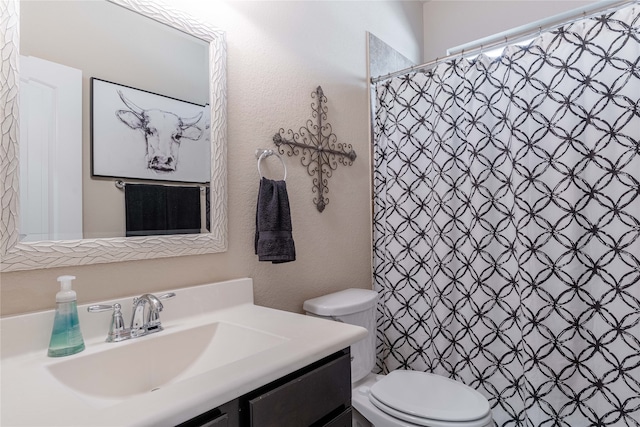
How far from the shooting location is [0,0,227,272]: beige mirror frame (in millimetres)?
862

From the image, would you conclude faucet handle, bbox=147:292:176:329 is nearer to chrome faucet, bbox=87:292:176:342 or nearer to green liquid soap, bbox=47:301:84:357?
chrome faucet, bbox=87:292:176:342

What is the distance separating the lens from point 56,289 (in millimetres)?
930

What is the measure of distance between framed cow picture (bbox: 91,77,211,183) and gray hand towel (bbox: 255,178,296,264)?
219mm

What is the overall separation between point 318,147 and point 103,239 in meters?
0.99

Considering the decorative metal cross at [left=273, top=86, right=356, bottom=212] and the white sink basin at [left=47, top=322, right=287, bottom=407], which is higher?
the decorative metal cross at [left=273, top=86, right=356, bottom=212]

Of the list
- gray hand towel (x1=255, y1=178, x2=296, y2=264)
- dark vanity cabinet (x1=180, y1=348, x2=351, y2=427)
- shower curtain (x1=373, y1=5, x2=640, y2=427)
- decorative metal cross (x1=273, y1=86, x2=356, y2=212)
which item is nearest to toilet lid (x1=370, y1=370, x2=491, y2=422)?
shower curtain (x1=373, y1=5, x2=640, y2=427)

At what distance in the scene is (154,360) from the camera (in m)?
0.95

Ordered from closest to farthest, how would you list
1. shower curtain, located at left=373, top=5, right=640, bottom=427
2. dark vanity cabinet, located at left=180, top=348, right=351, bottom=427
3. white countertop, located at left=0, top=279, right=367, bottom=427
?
white countertop, located at left=0, top=279, right=367, bottom=427, dark vanity cabinet, located at left=180, top=348, right=351, bottom=427, shower curtain, located at left=373, top=5, right=640, bottom=427

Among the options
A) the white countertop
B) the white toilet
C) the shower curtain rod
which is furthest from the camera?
the shower curtain rod

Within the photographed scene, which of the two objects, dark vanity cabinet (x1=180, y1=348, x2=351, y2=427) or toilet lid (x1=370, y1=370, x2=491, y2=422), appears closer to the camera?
dark vanity cabinet (x1=180, y1=348, x2=351, y2=427)

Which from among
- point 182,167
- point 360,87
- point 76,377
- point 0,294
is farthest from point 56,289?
point 360,87

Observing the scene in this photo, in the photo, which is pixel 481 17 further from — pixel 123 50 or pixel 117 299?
pixel 117 299

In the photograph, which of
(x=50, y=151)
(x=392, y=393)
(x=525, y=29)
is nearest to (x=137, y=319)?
(x=50, y=151)

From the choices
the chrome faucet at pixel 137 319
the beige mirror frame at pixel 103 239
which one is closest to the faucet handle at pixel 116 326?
the chrome faucet at pixel 137 319
